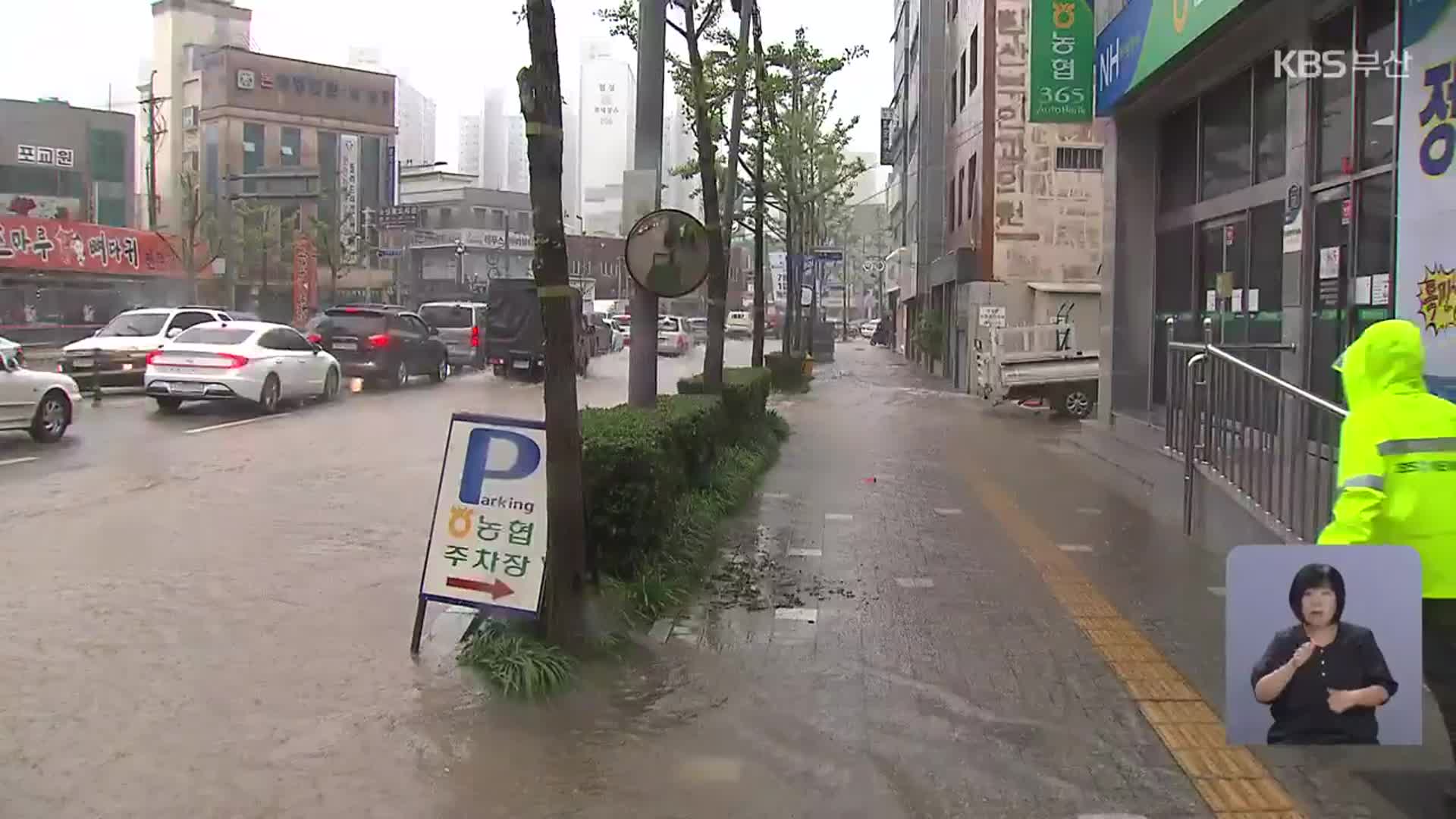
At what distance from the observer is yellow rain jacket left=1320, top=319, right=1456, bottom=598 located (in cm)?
388

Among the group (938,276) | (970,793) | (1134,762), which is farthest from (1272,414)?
(938,276)

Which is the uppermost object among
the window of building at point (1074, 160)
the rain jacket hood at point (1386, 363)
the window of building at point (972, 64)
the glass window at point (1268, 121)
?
the window of building at point (972, 64)

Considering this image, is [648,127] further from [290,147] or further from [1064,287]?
[290,147]

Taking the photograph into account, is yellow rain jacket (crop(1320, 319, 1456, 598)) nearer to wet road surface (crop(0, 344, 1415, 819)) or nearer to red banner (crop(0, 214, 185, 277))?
wet road surface (crop(0, 344, 1415, 819))

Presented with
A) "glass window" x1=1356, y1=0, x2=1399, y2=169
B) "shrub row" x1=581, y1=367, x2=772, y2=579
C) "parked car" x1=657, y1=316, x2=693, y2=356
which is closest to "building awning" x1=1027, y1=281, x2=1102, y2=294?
"glass window" x1=1356, y1=0, x2=1399, y2=169

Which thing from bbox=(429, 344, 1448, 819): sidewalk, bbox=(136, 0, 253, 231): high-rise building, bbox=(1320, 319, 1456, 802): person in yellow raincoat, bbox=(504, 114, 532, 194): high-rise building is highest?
bbox=(136, 0, 253, 231): high-rise building

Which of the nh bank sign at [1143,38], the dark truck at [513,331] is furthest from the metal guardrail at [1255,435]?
the dark truck at [513,331]

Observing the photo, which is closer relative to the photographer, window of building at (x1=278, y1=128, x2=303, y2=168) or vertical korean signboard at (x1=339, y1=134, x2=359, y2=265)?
vertical korean signboard at (x1=339, y1=134, x2=359, y2=265)

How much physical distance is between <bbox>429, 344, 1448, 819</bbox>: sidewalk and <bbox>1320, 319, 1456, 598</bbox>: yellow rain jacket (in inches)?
40.8

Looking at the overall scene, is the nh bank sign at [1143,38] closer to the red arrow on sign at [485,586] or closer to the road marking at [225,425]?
the red arrow on sign at [485,586]

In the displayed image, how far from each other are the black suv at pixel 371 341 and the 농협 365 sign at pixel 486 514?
19498 millimetres

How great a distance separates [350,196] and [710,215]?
58215 mm

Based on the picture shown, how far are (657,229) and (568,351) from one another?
3.07 m

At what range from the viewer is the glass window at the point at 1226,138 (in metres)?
12.8
